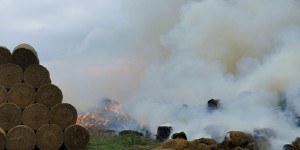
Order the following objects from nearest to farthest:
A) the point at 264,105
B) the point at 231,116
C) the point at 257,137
Answer: 1. the point at 257,137
2. the point at 231,116
3. the point at 264,105

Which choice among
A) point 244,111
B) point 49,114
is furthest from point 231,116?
point 49,114

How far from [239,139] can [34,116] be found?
7602 mm

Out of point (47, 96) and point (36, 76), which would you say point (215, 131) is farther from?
point (36, 76)

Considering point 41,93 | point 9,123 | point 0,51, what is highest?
point 0,51

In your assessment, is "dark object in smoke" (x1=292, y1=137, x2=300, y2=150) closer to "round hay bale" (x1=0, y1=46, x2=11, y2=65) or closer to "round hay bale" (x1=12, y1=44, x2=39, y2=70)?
"round hay bale" (x1=12, y1=44, x2=39, y2=70)

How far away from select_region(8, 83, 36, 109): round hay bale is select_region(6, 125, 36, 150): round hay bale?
85cm

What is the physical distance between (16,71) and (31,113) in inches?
62.6

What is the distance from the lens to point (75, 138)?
1396 centimetres

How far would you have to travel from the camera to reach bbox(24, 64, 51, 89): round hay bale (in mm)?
14234

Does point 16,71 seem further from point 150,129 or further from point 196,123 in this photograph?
point 150,129

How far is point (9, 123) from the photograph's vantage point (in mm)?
13703

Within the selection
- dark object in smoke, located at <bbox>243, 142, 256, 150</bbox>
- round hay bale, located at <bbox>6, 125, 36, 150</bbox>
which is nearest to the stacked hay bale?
round hay bale, located at <bbox>6, 125, 36, 150</bbox>

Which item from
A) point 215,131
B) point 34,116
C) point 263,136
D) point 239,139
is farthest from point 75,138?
point 215,131

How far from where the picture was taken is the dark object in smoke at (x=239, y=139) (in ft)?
52.0
